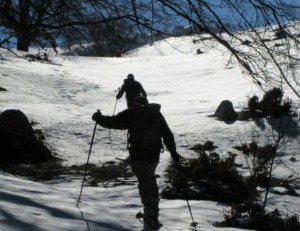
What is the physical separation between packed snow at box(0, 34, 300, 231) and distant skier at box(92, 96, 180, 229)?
0.96 ft

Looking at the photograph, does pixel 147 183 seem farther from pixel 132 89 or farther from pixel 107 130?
pixel 107 130

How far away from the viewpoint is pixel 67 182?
9.07 meters

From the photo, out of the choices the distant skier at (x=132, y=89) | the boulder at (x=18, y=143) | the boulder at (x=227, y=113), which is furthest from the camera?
the boulder at (x=227, y=113)

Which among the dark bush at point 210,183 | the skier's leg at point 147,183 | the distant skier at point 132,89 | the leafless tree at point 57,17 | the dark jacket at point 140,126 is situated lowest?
the dark bush at point 210,183

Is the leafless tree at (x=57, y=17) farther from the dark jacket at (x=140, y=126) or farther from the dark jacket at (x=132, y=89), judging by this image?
the dark jacket at (x=132, y=89)

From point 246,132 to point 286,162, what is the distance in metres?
2.14

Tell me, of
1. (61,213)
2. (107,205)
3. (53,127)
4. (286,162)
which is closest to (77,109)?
(53,127)

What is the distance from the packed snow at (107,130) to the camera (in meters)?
5.72

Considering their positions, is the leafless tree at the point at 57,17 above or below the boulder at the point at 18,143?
above

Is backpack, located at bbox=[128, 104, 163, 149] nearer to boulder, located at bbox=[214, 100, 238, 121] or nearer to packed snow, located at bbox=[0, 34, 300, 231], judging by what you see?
packed snow, located at bbox=[0, 34, 300, 231]

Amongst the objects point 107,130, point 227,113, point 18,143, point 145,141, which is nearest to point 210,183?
point 145,141

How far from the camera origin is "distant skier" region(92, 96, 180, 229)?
5961 mm

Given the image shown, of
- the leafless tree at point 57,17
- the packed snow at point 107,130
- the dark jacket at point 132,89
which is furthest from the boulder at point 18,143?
the leafless tree at point 57,17

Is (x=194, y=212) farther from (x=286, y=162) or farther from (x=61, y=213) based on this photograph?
(x=286, y=162)
